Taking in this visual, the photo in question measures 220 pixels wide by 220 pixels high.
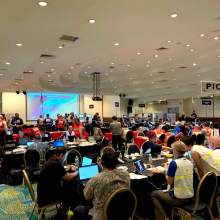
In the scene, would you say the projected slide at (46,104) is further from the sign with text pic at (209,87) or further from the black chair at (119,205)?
the black chair at (119,205)

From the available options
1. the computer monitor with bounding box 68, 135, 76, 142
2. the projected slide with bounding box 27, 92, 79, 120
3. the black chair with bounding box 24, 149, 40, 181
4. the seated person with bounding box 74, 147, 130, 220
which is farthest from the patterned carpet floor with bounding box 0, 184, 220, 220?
the projected slide with bounding box 27, 92, 79, 120

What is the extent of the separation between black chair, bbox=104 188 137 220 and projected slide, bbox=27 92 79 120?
70.8ft

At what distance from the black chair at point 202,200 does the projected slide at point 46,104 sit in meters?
21.3

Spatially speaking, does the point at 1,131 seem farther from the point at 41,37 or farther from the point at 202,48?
the point at 202,48

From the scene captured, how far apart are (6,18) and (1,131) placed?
529 cm

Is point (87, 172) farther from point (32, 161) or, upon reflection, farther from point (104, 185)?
point (32, 161)

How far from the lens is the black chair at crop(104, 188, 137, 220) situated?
2.92 m

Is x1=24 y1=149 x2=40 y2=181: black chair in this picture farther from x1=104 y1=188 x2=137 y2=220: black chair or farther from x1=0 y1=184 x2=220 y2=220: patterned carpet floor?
x1=104 y1=188 x2=137 y2=220: black chair

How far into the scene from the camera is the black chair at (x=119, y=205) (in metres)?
2.92

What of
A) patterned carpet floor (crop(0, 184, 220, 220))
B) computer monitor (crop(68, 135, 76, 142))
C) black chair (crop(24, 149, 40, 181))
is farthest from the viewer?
computer monitor (crop(68, 135, 76, 142))

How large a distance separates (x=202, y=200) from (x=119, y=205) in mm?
1213

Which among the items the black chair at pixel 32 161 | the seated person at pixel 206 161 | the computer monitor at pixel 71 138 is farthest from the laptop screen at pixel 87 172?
the computer monitor at pixel 71 138

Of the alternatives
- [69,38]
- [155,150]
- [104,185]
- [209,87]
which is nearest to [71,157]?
[155,150]

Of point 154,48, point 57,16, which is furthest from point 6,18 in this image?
point 154,48
